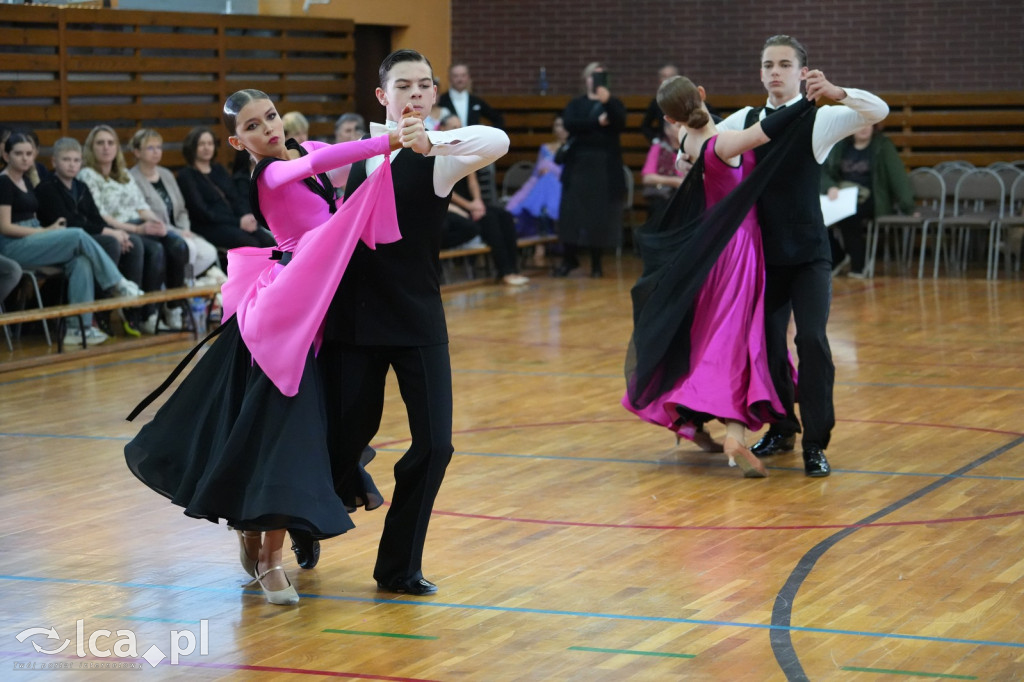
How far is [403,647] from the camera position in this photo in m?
3.81

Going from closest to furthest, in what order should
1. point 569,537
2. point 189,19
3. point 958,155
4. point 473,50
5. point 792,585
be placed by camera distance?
1. point 792,585
2. point 569,537
3. point 189,19
4. point 958,155
5. point 473,50

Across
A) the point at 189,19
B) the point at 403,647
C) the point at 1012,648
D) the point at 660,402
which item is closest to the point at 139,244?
the point at 189,19

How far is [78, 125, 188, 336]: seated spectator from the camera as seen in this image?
9766 mm

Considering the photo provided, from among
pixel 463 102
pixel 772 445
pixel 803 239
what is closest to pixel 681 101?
pixel 803 239

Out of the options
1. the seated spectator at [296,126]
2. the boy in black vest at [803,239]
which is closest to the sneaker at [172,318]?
the seated spectator at [296,126]

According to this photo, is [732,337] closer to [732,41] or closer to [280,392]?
[280,392]

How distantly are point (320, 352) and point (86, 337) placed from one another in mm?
5604

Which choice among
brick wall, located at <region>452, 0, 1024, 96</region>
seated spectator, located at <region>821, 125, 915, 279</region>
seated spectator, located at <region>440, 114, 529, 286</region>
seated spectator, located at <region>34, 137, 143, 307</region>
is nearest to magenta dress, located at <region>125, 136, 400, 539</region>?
seated spectator, located at <region>34, 137, 143, 307</region>

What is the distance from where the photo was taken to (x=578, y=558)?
15.3 feet

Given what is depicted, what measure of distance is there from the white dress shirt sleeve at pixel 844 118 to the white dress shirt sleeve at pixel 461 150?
77.6 inches

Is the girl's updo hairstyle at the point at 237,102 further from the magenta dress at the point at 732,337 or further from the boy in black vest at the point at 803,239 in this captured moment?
the boy in black vest at the point at 803,239

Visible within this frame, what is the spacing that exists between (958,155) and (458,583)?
11.2 meters

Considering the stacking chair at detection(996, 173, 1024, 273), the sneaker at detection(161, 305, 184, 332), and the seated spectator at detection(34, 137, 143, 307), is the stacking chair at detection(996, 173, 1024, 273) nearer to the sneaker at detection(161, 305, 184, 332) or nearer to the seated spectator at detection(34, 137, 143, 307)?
the sneaker at detection(161, 305, 184, 332)

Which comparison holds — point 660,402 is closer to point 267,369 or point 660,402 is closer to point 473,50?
point 267,369
